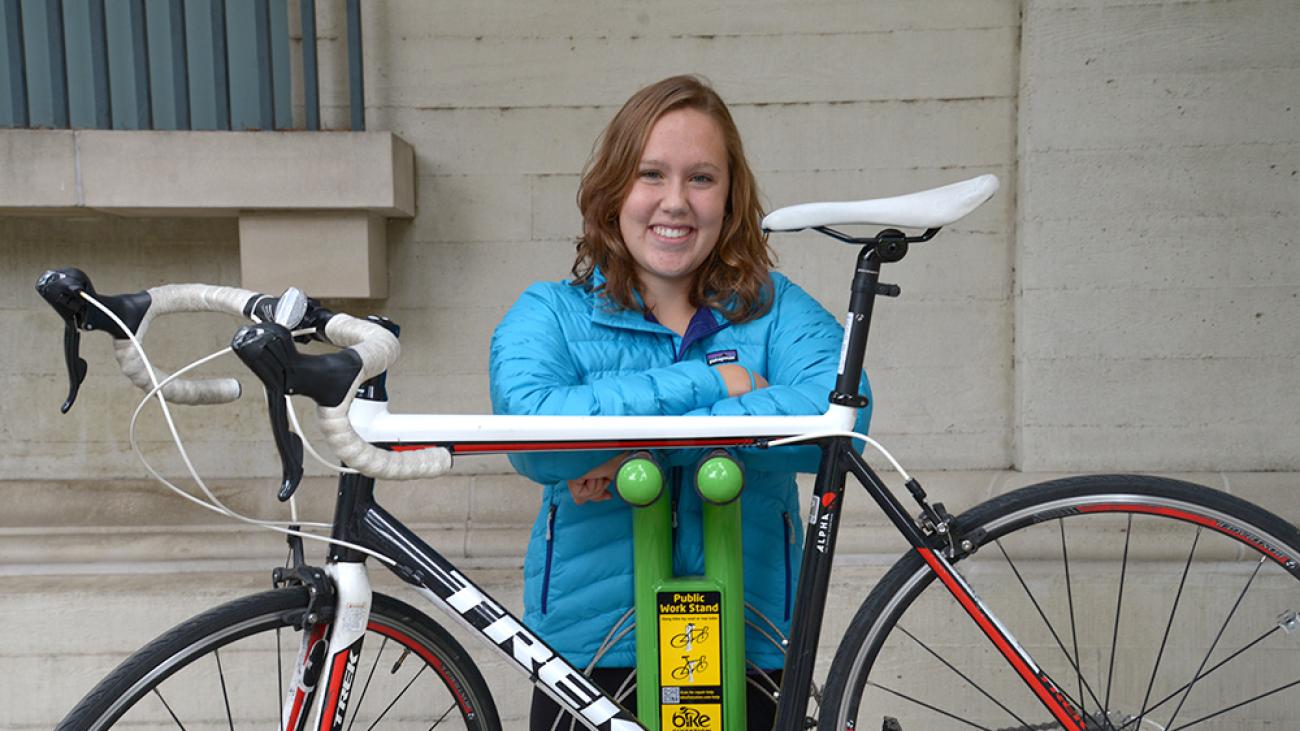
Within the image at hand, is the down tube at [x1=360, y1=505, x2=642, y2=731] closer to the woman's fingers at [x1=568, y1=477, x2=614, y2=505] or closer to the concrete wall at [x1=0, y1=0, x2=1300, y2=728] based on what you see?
the woman's fingers at [x1=568, y1=477, x2=614, y2=505]

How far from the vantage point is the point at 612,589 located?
1705 millimetres

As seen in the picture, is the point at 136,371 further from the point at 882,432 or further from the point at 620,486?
the point at 882,432

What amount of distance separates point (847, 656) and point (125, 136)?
96.6 inches

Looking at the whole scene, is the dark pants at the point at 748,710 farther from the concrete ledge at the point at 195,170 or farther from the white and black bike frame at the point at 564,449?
the concrete ledge at the point at 195,170

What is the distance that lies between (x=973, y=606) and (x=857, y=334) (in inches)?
19.3

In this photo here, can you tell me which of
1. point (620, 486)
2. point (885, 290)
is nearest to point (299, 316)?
point (620, 486)

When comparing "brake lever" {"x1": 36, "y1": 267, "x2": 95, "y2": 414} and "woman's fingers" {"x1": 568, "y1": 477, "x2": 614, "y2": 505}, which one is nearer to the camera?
"brake lever" {"x1": 36, "y1": 267, "x2": 95, "y2": 414}

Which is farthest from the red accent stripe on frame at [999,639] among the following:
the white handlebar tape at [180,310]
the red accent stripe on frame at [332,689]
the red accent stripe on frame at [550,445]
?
the white handlebar tape at [180,310]

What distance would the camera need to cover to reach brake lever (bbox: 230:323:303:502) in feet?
3.86

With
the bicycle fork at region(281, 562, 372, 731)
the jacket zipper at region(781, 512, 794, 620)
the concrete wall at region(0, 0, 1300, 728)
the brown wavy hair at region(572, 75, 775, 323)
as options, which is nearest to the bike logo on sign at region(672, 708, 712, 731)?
the jacket zipper at region(781, 512, 794, 620)

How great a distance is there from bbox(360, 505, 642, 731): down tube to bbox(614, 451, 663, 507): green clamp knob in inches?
12.2

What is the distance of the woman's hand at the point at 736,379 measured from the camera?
5.24ft

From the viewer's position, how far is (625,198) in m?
1.68

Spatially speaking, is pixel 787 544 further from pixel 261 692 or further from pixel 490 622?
pixel 261 692
